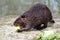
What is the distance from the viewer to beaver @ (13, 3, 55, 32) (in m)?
5.82

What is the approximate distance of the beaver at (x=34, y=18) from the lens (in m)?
5.82

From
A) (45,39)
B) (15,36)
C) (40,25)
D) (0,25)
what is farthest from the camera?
(0,25)

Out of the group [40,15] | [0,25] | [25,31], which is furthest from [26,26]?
[0,25]

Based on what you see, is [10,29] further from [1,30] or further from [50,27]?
[50,27]

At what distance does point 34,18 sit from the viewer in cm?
593

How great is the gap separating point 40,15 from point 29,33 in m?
0.74

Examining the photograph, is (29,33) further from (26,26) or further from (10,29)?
(10,29)

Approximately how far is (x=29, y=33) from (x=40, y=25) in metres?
0.70

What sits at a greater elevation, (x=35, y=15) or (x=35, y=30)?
(x=35, y=15)

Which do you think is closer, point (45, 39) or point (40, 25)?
point (45, 39)

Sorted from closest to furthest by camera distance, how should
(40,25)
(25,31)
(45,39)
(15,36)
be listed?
(45,39) → (15,36) → (25,31) → (40,25)

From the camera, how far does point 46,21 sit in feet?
20.2

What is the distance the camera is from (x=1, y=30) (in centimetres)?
597

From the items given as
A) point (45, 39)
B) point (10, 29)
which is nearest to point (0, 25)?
point (10, 29)
